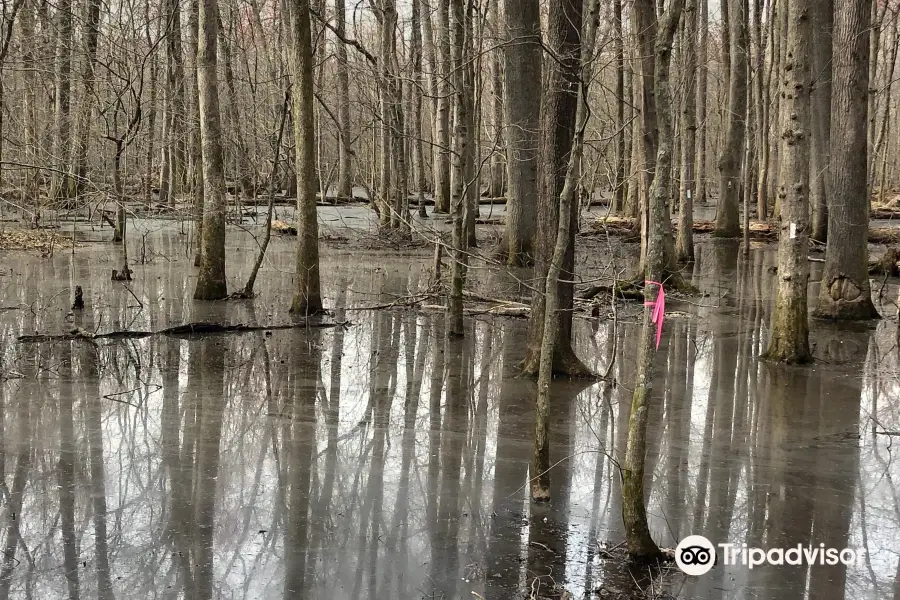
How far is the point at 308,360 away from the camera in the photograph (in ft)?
33.3

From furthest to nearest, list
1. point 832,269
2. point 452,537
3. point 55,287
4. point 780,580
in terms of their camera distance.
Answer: point 55,287, point 832,269, point 452,537, point 780,580

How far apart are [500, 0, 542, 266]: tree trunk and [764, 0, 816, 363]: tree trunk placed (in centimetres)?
294

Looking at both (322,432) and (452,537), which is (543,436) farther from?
(322,432)

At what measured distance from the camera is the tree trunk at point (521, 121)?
42.7ft

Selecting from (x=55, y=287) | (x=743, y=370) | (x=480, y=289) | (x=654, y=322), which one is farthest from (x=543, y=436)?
(x=55, y=287)

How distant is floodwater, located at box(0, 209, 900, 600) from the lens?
486 cm

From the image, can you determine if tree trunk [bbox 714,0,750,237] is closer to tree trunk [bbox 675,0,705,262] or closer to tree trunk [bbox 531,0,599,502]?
tree trunk [bbox 675,0,705,262]

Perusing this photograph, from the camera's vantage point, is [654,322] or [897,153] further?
[897,153]

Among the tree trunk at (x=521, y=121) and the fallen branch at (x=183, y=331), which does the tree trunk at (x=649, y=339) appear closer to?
the tree trunk at (x=521, y=121)

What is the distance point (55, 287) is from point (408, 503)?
1076cm

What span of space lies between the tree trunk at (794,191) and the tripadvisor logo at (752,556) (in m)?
5.23

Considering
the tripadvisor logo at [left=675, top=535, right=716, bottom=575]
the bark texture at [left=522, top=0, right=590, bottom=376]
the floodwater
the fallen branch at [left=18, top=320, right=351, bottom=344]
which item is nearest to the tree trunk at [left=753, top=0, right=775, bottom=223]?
the floodwater

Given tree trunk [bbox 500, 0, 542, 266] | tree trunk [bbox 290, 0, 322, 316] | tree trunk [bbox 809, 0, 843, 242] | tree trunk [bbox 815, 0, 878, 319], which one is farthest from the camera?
tree trunk [bbox 809, 0, 843, 242]

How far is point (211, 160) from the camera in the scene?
13.6m
